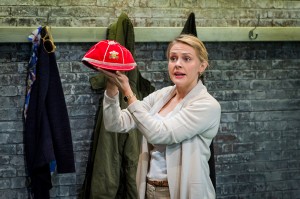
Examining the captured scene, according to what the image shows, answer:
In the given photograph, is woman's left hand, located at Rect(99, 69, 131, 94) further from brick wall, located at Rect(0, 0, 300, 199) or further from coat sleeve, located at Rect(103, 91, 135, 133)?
brick wall, located at Rect(0, 0, 300, 199)

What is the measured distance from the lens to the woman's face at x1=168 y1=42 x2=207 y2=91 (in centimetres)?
195

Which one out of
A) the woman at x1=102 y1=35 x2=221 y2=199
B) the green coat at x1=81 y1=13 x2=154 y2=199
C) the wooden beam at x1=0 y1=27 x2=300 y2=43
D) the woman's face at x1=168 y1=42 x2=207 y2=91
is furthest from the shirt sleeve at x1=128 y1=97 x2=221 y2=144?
the wooden beam at x1=0 y1=27 x2=300 y2=43

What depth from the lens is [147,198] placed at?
1964 millimetres

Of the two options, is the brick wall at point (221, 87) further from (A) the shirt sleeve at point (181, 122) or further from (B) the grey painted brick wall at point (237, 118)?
(A) the shirt sleeve at point (181, 122)

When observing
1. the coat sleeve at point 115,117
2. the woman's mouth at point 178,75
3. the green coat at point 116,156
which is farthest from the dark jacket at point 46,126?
the woman's mouth at point 178,75

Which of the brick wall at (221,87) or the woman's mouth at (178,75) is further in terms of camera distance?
the brick wall at (221,87)

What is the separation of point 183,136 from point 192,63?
13.0 inches

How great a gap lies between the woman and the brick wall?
4.43 ft

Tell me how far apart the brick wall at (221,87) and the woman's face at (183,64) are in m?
1.37

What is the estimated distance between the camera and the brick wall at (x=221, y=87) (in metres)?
3.12

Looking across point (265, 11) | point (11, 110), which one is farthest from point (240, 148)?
point (11, 110)

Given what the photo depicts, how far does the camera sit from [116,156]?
304 cm

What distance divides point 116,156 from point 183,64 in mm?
1259

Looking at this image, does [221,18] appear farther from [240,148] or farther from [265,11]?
[240,148]
